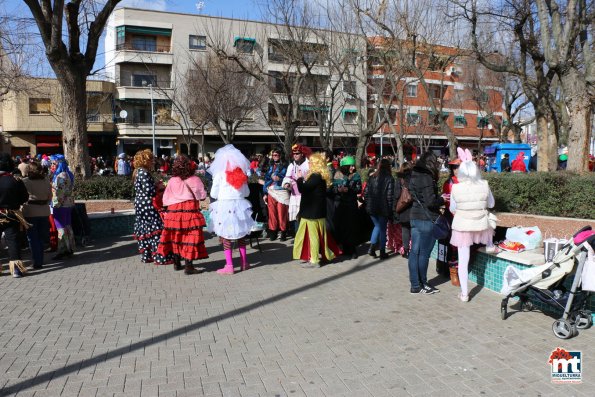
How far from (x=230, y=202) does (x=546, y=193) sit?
6.77 meters

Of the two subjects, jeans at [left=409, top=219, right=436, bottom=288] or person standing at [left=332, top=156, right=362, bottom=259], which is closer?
jeans at [left=409, top=219, right=436, bottom=288]

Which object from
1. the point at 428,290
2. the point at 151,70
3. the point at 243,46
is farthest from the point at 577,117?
the point at 151,70

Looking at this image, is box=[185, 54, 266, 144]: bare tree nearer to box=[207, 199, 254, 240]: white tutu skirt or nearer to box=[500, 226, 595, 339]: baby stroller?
box=[207, 199, 254, 240]: white tutu skirt

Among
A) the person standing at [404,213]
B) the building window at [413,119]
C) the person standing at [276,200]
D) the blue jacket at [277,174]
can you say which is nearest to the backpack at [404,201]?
the person standing at [404,213]

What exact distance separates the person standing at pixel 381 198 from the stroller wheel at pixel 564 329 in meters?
3.84

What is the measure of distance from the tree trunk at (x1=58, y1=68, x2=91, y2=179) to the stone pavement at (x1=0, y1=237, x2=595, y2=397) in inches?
257

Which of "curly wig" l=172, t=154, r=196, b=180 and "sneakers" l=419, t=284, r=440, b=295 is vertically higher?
"curly wig" l=172, t=154, r=196, b=180

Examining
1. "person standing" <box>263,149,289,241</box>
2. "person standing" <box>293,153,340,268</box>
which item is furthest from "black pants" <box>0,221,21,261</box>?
"person standing" <box>263,149,289,241</box>

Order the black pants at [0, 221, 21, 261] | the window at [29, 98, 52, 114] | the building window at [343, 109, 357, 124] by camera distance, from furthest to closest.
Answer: the building window at [343, 109, 357, 124] < the window at [29, 98, 52, 114] < the black pants at [0, 221, 21, 261]

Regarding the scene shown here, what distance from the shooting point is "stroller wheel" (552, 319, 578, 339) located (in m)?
4.76

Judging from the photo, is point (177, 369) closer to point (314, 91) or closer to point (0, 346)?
point (0, 346)

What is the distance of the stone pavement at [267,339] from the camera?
3980mm

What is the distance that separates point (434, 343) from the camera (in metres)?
4.80

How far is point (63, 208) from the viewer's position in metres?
9.02
